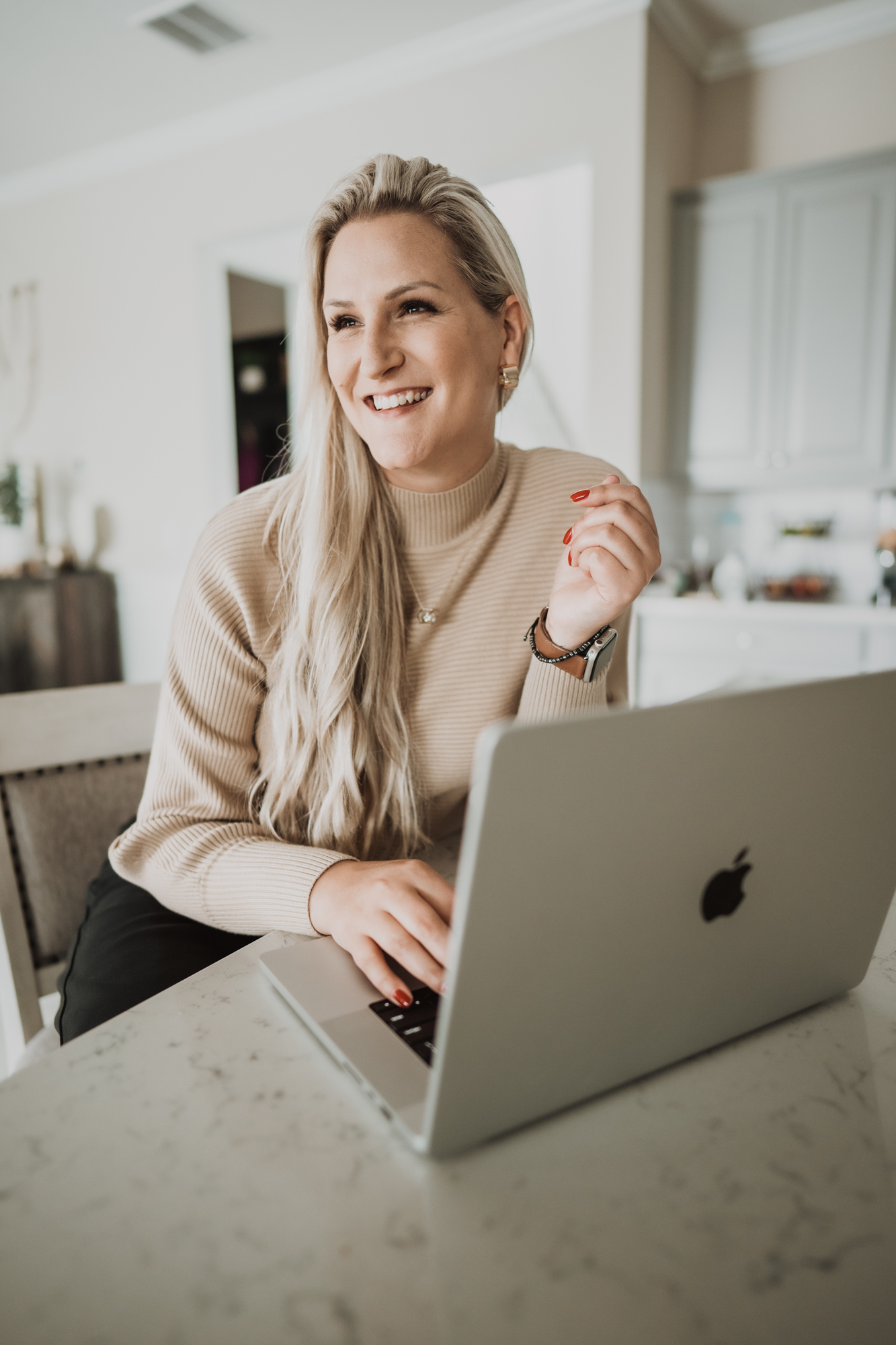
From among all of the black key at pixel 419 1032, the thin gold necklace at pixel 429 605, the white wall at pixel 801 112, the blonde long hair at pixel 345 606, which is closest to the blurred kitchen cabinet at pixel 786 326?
the white wall at pixel 801 112

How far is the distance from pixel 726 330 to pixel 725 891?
3.02 metres

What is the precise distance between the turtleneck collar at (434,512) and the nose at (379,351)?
160 millimetres

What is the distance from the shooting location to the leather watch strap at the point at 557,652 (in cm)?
100

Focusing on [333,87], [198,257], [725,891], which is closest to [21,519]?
[198,257]

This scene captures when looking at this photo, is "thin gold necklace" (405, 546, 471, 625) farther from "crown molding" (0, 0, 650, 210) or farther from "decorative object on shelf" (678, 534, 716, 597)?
"crown molding" (0, 0, 650, 210)

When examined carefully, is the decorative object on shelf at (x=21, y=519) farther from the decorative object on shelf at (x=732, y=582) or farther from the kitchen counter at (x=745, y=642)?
the decorative object on shelf at (x=732, y=582)

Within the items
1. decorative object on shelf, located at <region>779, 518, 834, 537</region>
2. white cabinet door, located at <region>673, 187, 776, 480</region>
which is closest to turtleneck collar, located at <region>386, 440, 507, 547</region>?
white cabinet door, located at <region>673, 187, 776, 480</region>

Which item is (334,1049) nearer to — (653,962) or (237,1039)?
(237,1039)

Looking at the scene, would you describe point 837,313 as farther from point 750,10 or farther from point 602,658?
point 602,658

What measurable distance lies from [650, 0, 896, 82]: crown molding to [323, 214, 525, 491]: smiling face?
7.97 ft

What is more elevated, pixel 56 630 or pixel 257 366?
pixel 257 366

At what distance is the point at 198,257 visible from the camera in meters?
3.88

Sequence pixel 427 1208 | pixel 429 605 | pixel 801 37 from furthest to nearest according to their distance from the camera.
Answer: pixel 801 37
pixel 429 605
pixel 427 1208

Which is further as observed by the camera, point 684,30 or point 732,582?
point 732,582
